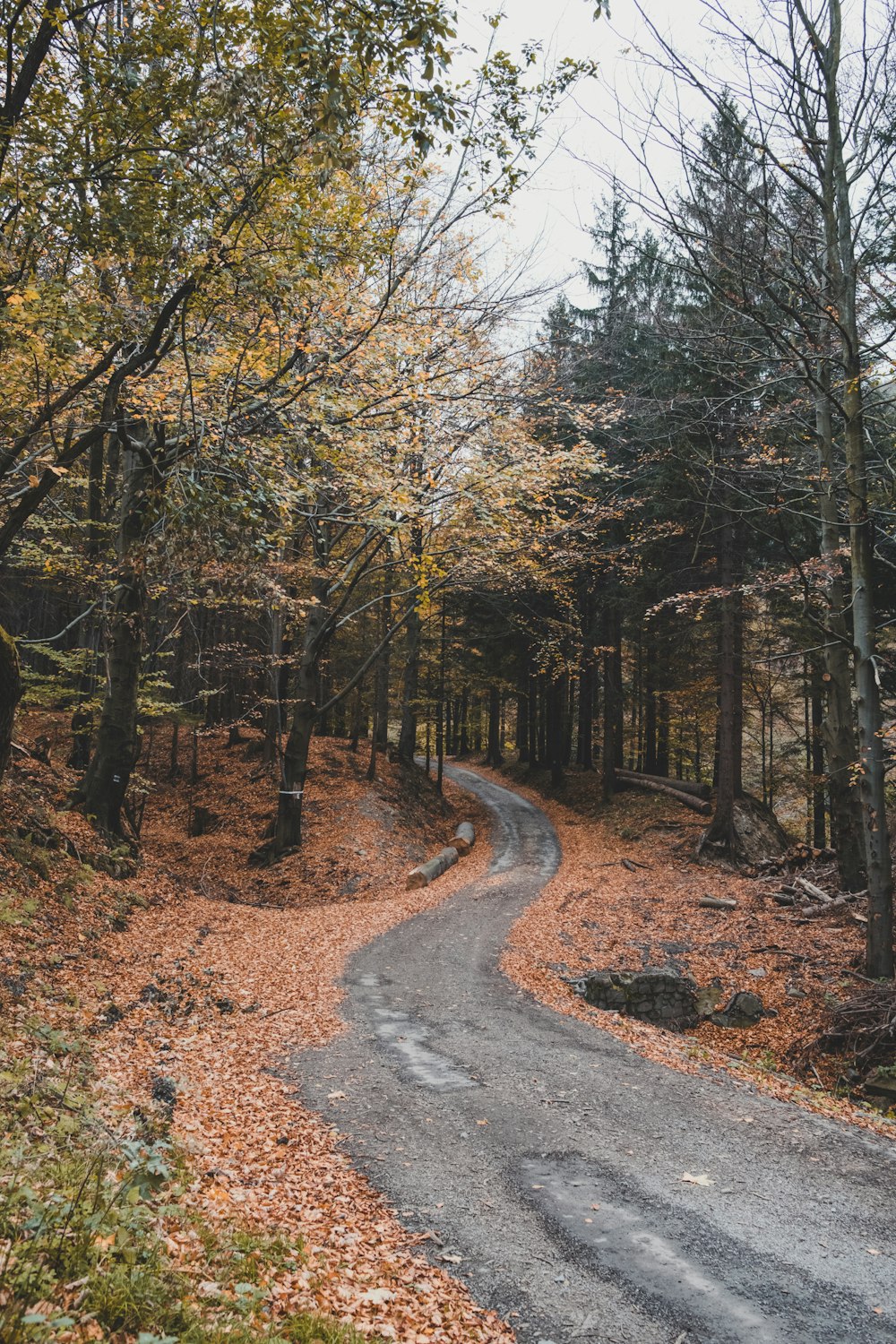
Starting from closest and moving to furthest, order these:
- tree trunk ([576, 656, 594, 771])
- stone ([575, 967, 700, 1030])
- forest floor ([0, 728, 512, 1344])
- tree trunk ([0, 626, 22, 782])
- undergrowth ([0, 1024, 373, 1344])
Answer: undergrowth ([0, 1024, 373, 1344]) < forest floor ([0, 728, 512, 1344]) < tree trunk ([0, 626, 22, 782]) < stone ([575, 967, 700, 1030]) < tree trunk ([576, 656, 594, 771])

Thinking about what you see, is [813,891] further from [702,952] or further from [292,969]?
[292,969]

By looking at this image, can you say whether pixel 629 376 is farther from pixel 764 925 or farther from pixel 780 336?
pixel 764 925

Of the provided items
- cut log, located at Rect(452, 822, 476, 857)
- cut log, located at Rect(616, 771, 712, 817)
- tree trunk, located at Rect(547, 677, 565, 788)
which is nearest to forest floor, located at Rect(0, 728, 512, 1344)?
cut log, located at Rect(452, 822, 476, 857)

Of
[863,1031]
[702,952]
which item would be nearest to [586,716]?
[702,952]

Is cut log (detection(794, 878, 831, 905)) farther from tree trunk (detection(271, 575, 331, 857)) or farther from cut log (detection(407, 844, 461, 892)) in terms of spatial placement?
tree trunk (detection(271, 575, 331, 857))

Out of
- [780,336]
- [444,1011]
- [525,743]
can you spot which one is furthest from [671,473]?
[525,743]

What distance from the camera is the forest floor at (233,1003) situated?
11.9 ft

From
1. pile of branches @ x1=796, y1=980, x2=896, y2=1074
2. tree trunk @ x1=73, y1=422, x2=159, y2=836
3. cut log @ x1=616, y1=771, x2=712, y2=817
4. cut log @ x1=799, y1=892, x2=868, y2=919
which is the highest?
tree trunk @ x1=73, y1=422, x2=159, y2=836

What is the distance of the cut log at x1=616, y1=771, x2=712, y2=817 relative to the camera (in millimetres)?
20891

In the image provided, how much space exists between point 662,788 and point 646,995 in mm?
13862

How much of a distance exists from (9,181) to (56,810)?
31.9 feet

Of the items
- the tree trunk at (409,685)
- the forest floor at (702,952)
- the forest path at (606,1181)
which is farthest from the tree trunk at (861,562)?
the tree trunk at (409,685)

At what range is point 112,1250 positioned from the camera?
9.63ft

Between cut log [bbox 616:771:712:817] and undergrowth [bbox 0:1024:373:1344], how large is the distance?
1885cm
